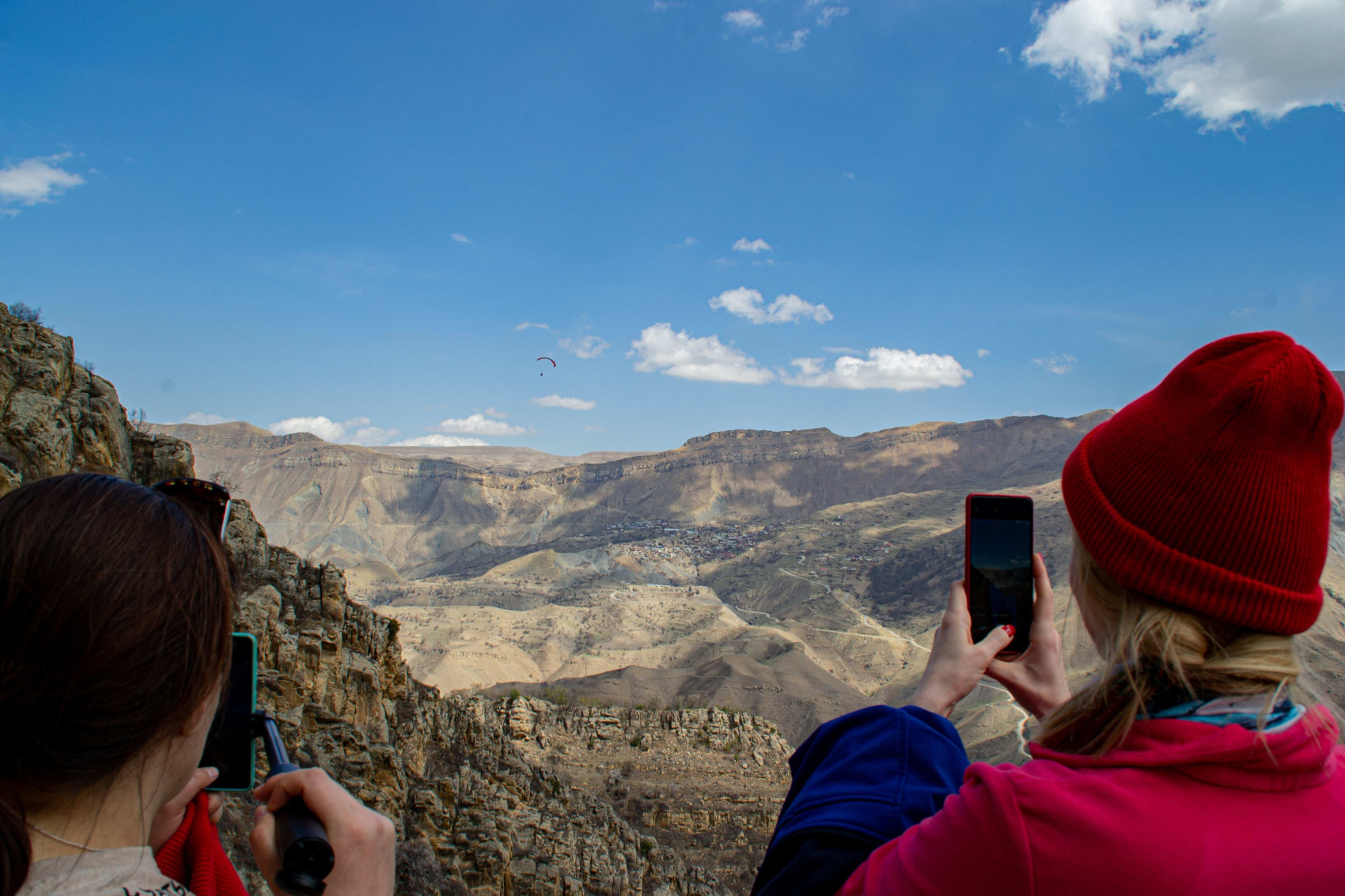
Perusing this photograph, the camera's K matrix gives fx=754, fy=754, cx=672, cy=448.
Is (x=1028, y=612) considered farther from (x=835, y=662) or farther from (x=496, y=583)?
(x=496, y=583)

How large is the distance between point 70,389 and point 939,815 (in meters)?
11.7

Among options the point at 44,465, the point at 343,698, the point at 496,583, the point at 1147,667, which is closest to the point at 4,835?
the point at 1147,667

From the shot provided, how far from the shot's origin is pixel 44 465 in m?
7.72

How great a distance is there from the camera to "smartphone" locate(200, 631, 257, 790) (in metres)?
1.56

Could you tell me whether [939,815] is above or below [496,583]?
above

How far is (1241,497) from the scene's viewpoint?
114 cm

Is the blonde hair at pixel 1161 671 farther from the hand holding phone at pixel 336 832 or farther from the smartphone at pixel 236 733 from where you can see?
the smartphone at pixel 236 733

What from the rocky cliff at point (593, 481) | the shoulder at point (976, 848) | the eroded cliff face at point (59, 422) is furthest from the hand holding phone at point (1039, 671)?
the rocky cliff at point (593, 481)

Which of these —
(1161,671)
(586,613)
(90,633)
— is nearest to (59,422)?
(90,633)

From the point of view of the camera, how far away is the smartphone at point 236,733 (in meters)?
1.56

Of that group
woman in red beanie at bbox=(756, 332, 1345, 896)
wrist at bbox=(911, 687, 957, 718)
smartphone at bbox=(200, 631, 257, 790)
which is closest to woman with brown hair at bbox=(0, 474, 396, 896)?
smartphone at bbox=(200, 631, 257, 790)

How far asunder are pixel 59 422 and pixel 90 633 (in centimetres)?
917

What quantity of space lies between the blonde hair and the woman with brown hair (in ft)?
3.83

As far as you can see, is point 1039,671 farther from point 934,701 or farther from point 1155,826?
point 1155,826
